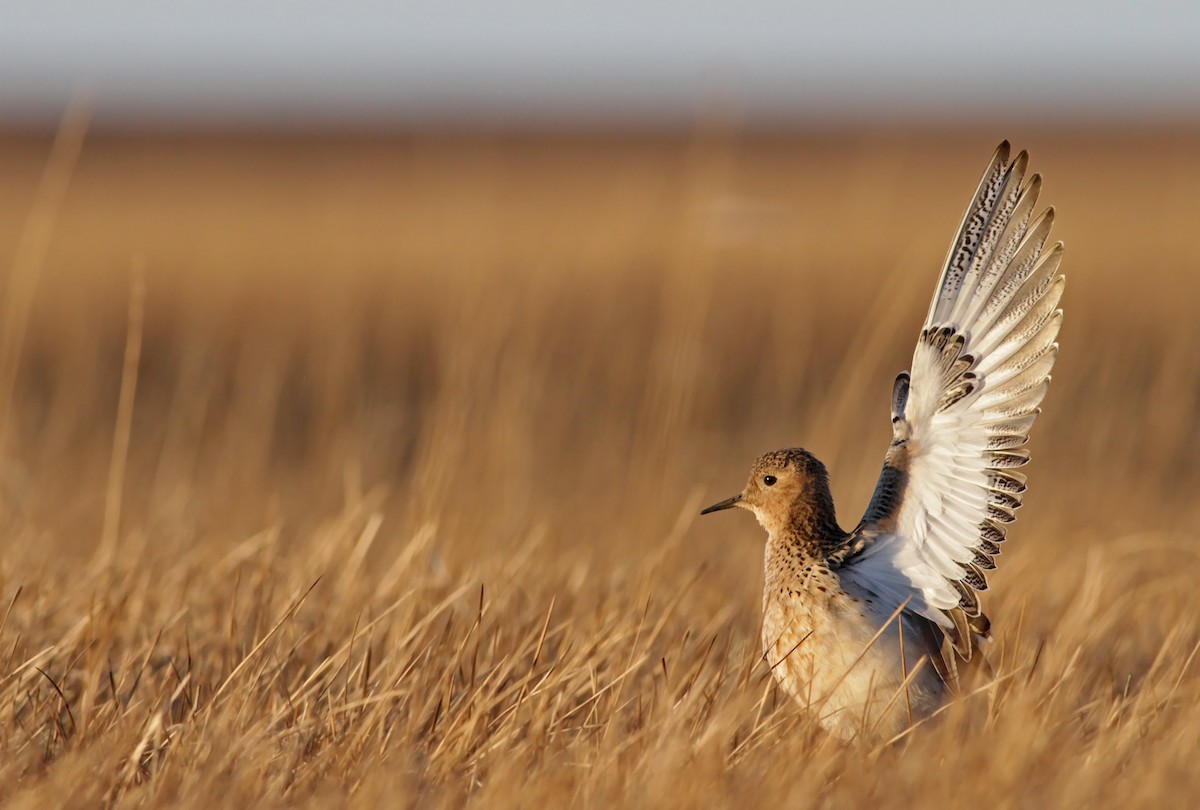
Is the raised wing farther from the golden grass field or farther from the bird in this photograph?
the golden grass field

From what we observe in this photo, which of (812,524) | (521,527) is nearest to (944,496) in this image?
(812,524)

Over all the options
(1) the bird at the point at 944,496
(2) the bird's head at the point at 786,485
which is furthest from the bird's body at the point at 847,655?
(2) the bird's head at the point at 786,485

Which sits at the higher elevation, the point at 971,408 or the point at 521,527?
the point at 971,408

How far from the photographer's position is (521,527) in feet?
16.8

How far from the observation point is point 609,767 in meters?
2.75

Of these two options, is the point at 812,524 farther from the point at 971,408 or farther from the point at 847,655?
the point at 971,408

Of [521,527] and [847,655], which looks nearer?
[847,655]

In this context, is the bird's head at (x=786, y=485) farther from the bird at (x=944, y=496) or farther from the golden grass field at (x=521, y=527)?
the golden grass field at (x=521, y=527)

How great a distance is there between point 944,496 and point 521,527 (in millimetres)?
2311

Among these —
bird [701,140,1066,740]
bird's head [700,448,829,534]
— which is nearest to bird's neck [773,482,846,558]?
bird's head [700,448,829,534]

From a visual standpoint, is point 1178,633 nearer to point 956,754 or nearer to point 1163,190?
point 956,754

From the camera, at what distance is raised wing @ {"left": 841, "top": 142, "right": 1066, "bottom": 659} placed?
2.99 meters

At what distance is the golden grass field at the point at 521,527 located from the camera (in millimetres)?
2826

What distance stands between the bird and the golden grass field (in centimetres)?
13
